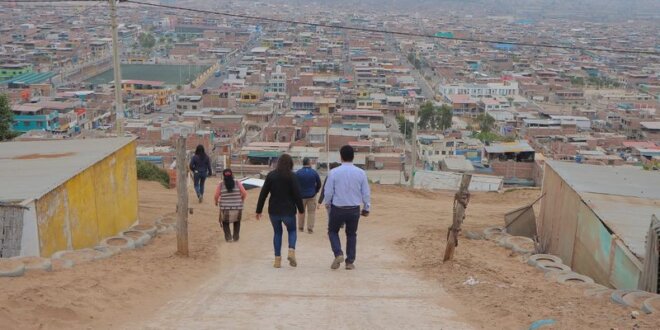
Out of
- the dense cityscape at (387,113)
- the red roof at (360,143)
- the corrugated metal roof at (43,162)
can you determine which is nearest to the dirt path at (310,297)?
the dense cityscape at (387,113)

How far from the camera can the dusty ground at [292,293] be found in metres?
3.97

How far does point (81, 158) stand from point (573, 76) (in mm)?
67165

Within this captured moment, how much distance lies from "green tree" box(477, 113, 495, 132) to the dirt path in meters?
36.1

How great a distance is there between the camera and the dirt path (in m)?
4.01

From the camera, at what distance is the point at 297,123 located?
37.4 m

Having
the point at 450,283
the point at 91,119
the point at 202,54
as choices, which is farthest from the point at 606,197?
the point at 202,54

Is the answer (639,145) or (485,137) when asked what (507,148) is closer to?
(485,137)

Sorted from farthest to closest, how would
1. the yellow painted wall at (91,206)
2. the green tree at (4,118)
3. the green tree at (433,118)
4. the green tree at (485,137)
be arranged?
the green tree at (433,118), the green tree at (485,137), the green tree at (4,118), the yellow painted wall at (91,206)

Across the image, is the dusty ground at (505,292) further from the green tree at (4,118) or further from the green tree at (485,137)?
the green tree at (485,137)

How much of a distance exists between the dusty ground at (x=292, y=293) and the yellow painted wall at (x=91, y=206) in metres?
0.55

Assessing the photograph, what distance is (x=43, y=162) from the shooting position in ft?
23.0

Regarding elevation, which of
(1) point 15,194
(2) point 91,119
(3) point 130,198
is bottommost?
(2) point 91,119

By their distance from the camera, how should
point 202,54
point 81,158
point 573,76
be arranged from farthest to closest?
point 202,54, point 573,76, point 81,158

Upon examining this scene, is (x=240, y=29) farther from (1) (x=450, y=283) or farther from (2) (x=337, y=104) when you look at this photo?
(1) (x=450, y=283)
